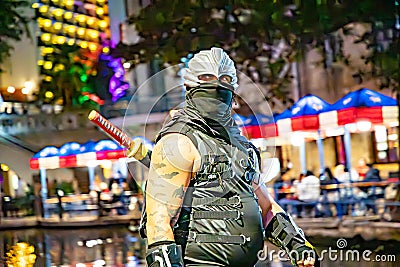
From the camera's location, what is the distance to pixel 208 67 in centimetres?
132

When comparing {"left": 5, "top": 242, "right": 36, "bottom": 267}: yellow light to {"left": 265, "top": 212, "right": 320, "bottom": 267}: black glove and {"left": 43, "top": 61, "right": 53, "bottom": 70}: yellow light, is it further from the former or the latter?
{"left": 265, "top": 212, "right": 320, "bottom": 267}: black glove

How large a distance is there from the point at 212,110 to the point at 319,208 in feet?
9.41

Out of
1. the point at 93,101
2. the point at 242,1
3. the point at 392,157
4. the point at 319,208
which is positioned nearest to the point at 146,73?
the point at 93,101

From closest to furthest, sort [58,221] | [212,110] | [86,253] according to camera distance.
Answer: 1. [212,110]
2. [86,253]
3. [58,221]

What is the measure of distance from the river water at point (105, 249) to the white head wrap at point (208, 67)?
1.82 metres

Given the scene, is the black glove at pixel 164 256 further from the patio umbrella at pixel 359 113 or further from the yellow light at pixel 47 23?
the patio umbrella at pixel 359 113

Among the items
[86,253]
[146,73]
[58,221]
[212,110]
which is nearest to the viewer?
[212,110]

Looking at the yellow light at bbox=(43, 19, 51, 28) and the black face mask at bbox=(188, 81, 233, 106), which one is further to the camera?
the yellow light at bbox=(43, 19, 51, 28)

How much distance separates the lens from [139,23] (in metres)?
3.61

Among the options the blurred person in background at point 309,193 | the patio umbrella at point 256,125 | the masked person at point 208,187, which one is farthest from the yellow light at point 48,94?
the masked person at point 208,187

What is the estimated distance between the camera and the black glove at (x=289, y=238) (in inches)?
52.0

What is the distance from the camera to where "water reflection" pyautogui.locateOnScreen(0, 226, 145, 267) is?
3381 millimetres

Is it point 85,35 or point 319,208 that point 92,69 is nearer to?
point 85,35

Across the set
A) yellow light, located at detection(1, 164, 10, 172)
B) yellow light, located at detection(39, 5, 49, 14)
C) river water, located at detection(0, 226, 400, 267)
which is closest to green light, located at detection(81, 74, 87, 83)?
yellow light, located at detection(39, 5, 49, 14)
